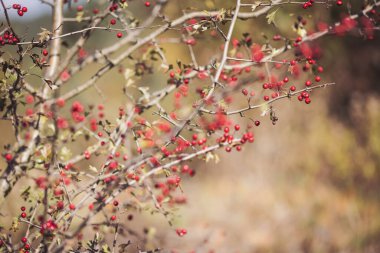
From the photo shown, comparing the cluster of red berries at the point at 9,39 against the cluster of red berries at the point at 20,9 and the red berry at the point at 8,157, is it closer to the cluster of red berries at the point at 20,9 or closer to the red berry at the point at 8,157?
the cluster of red berries at the point at 20,9

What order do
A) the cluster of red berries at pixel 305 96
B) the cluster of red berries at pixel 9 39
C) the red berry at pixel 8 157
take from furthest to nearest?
1. the cluster of red berries at pixel 305 96
2. the cluster of red berries at pixel 9 39
3. the red berry at pixel 8 157

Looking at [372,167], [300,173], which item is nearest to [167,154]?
[372,167]

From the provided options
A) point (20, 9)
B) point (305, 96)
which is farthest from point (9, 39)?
point (305, 96)

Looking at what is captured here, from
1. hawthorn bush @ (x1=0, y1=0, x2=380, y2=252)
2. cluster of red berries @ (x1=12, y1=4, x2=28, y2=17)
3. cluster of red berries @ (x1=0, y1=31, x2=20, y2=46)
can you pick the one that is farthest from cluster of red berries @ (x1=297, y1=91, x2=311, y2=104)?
cluster of red berries @ (x1=12, y1=4, x2=28, y2=17)

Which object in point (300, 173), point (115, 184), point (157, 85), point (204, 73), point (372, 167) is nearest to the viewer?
point (115, 184)

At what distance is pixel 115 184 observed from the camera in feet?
6.08

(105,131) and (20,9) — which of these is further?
(20,9)

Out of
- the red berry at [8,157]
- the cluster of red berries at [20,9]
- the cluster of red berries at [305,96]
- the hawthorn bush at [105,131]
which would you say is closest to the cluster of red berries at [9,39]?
the hawthorn bush at [105,131]

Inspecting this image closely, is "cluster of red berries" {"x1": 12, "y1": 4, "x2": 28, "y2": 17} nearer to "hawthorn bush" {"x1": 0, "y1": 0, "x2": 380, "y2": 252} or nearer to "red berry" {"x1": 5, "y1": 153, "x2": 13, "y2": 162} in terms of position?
"hawthorn bush" {"x1": 0, "y1": 0, "x2": 380, "y2": 252}

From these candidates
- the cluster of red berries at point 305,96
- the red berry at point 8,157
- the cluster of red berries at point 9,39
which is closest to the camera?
the red berry at point 8,157

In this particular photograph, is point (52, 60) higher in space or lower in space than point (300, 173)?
higher

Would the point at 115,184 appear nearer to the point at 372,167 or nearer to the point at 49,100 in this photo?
the point at 49,100

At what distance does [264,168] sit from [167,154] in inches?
306

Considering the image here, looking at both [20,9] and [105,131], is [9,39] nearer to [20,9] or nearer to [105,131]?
[20,9]
